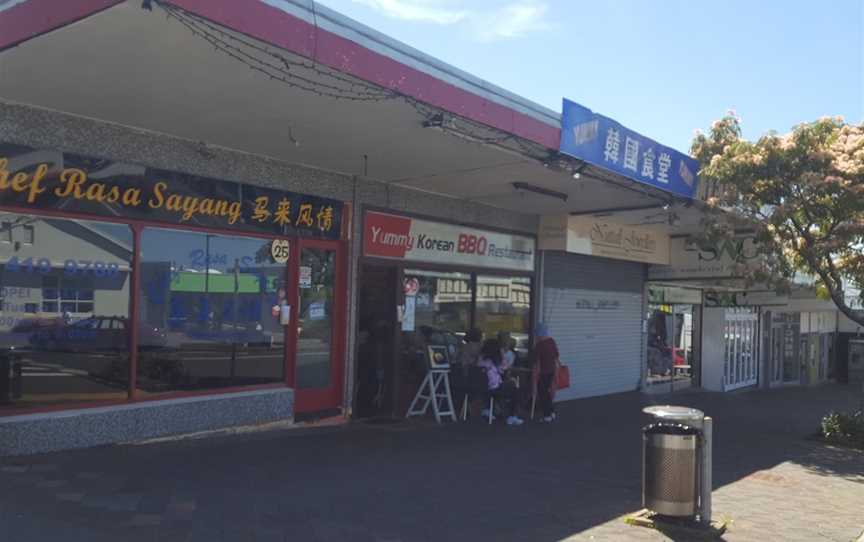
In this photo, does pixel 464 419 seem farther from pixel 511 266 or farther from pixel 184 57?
pixel 184 57

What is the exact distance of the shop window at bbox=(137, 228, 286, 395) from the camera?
8.20m

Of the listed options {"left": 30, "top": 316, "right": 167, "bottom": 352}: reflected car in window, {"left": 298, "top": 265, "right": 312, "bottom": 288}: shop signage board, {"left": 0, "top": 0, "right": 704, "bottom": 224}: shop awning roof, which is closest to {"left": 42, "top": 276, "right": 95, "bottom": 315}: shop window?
{"left": 30, "top": 316, "right": 167, "bottom": 352}: reflected car in window

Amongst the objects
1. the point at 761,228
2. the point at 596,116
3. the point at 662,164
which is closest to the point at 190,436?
the point at 596,116

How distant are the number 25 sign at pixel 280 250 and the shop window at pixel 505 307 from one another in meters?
3.83

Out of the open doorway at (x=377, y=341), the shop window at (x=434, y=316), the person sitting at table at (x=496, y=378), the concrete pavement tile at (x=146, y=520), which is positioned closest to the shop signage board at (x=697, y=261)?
the shop window at (x=434, y=316)

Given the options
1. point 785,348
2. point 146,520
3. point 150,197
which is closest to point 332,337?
point 150,197

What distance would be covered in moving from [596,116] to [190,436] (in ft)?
19.4

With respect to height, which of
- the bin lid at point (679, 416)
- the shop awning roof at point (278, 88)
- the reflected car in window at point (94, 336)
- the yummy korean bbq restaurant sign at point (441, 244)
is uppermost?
the shop awning roof at point (278, 88)

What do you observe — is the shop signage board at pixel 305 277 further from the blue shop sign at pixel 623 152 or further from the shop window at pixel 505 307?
the blue shop sign at pixel 623 152

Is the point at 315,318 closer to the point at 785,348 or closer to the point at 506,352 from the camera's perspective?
the point at 506,352

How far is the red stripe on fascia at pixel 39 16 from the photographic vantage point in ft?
15.2

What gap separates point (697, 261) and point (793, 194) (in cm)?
473

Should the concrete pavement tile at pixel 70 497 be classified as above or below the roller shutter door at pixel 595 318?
below

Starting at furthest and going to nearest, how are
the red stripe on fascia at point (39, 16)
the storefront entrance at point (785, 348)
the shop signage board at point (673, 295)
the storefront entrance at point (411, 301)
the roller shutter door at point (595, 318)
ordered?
the storefront entrance at point (785, 348) → the shop signage board at point (673, 295) → the roller shutter door at point (595, 318) → the storefront entrance at point (411, 301) → the red stripe on fascia at point (39, 16)
